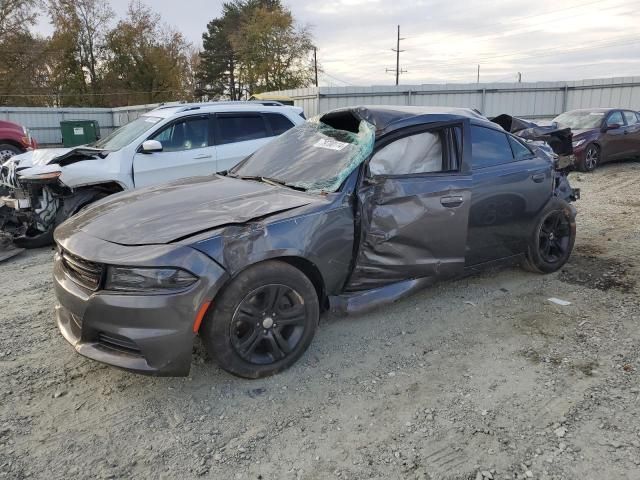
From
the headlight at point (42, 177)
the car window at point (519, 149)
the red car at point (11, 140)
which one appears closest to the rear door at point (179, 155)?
the headlight at point (42, 177)

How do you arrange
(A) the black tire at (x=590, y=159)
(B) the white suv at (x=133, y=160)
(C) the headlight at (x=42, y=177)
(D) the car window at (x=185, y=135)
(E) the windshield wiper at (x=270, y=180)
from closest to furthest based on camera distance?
(E) the windshield wiper at (x=270, y=180) < (C) the headlight at (x=42, y=177) < (B) the white suv at (x=133, y=160) < (D) the car window at (x=185, y=135) < (A) the black tire at (x=590, y=159)

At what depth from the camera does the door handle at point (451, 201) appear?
153 inches

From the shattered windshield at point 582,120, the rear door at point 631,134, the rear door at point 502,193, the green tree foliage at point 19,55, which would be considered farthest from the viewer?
the green tree foliage at point 19,55

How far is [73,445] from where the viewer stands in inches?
102

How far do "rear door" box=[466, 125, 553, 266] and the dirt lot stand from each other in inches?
22.4

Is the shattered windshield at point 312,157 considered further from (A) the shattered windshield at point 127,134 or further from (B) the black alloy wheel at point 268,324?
(A) the shattered windshield at point 127,134

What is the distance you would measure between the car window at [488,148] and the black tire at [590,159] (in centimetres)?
880

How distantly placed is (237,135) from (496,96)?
16427mm

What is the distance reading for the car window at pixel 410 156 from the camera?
12.3 ft

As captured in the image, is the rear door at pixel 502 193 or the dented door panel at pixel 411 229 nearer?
the dented door panel at pixel 411 229

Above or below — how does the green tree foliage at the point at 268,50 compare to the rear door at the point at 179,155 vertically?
above

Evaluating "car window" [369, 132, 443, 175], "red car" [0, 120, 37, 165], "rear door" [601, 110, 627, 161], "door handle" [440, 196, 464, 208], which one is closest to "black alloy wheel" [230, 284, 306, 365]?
"car window" [369, 132, 443, 175]

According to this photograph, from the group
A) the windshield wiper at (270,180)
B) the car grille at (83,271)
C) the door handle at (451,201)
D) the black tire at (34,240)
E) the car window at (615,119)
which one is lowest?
the black tire at (34,240)

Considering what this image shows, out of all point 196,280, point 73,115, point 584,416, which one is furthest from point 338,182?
point 73,115
